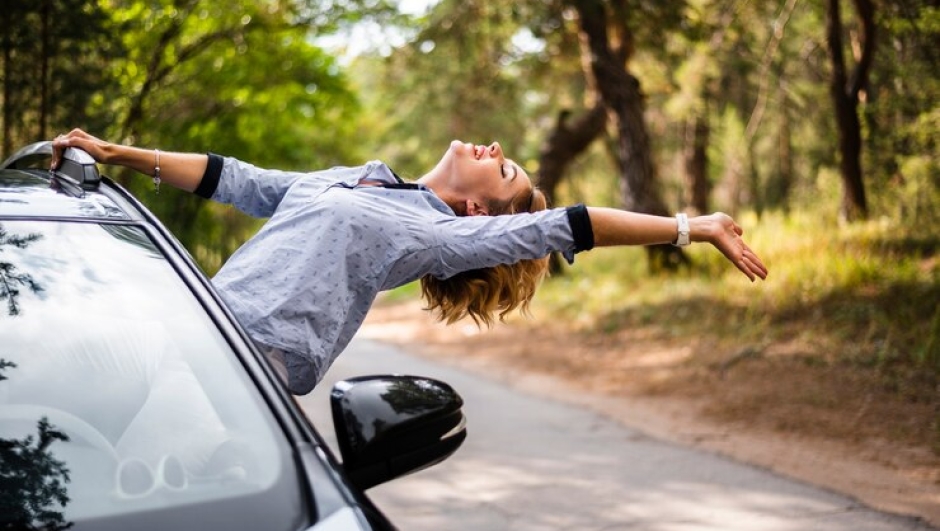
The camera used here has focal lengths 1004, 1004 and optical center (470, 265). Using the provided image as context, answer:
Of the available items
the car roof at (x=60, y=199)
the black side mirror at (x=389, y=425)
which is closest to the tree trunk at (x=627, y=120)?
the car roof at (x=60, y=199)

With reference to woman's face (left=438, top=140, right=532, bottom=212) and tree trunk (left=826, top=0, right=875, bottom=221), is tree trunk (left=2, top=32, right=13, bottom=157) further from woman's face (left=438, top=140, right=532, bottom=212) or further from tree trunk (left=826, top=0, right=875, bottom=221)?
tree trunk (left=826, top=0, right=875, bottom=221)

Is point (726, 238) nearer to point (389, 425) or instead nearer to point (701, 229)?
point (701, 229)

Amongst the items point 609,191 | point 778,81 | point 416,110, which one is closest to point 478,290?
point 778,81

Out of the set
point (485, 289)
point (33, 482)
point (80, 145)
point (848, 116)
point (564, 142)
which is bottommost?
point (33, 482)

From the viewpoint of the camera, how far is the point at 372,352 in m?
13.9

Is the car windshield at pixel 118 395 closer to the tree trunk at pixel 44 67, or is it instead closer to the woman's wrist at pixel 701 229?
the woman's wrist at pixel 701 229

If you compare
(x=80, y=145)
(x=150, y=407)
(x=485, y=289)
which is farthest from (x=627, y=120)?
(x=150, y=407)

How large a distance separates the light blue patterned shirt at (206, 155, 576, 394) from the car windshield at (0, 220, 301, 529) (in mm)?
506

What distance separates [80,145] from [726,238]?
6.82ft

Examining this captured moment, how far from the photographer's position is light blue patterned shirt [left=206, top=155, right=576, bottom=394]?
2.85 metres

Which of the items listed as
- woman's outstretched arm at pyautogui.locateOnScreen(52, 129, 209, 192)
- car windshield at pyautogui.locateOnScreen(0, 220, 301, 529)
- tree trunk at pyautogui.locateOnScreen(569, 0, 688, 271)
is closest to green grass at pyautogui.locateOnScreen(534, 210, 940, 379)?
tree trunk at pyautogui.locateOnScreen(569, 0, 688, 271)

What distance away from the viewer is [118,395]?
7.12ft

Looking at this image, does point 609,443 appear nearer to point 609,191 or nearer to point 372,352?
point 372,352

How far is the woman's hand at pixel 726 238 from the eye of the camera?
3023mm
